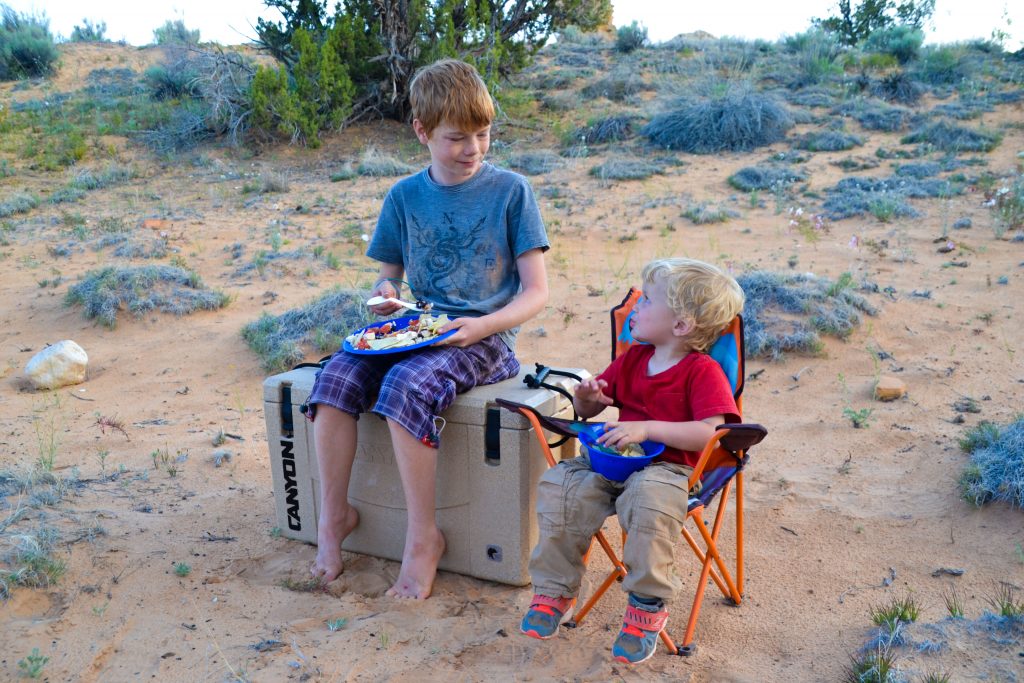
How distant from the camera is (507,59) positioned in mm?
12719

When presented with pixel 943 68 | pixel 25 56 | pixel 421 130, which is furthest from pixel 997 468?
pixel 25 56

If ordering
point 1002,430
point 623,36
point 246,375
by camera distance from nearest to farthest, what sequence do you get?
point 1002,430, point 246,375, point 623,36

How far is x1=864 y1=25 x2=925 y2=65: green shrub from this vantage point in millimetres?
14414

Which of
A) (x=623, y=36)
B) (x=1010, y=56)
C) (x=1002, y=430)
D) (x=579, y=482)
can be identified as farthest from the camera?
(x=623, y=36)

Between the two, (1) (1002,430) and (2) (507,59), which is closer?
(1) (1002,430)

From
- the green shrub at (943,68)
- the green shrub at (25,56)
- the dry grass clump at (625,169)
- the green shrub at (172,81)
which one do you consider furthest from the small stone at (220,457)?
the green shrub at (25,56)

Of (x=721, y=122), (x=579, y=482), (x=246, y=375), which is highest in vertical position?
(x=721, y=122)

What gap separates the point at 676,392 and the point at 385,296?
1.16 m

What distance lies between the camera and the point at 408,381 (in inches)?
108

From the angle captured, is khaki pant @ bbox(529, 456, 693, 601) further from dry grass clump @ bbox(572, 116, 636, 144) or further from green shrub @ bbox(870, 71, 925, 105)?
green shrub @ bbox(870, 71, 925, 105)

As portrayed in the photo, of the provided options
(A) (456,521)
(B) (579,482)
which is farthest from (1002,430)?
(A) (456,521)

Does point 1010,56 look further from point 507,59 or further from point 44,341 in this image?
point 44,341

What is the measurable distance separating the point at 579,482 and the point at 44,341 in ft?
16.2

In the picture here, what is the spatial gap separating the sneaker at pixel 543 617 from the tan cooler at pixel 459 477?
43 centimetres
